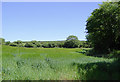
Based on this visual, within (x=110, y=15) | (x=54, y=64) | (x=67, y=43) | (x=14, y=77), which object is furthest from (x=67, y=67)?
(x=110, y=15)

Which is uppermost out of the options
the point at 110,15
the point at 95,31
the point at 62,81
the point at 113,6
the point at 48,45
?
the point at 113,6

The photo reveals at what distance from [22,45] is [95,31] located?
10.8 meters

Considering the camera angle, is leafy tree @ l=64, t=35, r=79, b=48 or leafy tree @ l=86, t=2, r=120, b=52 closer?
leafy tree @ l=86, t=2, r=120, b=52

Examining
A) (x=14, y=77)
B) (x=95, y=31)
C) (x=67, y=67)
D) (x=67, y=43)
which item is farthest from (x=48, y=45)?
(x=14, y=77)

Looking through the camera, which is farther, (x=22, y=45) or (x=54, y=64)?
(x=22, y=45)

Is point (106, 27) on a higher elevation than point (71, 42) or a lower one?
higher

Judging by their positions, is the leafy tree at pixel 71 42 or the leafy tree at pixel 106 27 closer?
the leafy tree at pixel 106 27

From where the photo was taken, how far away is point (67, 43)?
47.6 feet

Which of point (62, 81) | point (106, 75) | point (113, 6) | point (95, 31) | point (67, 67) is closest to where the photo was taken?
point (62, 81)

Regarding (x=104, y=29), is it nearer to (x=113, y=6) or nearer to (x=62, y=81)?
(x=113, y=6)

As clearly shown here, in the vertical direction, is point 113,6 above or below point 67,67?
above

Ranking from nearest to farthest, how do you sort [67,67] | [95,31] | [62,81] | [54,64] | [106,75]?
[62,81] < [106,75] < [67,67] < [54,64] < [95,31]

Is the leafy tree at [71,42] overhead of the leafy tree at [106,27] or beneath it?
beneath

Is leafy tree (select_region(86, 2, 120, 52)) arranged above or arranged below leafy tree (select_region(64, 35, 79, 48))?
above
